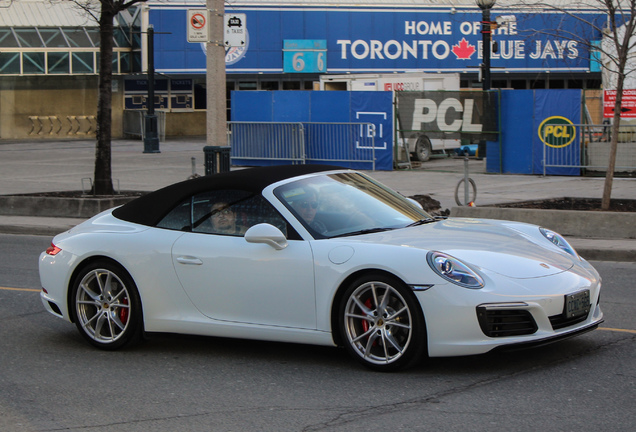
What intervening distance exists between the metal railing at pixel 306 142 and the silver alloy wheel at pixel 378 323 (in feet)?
57.7

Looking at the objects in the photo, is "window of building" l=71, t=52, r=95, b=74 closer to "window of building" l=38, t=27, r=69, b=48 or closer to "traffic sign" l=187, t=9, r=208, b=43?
"window of building" l=38, t=27, r=69, b=48

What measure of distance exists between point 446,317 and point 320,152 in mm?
18650

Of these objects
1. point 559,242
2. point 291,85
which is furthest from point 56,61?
point 559,242

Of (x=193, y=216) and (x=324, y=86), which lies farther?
(x=324, y=86)

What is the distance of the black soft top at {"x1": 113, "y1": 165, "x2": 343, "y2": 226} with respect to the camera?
6.43m

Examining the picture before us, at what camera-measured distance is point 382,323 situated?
566cm

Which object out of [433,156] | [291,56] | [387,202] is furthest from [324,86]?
[387,202]

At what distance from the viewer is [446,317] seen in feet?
17.9

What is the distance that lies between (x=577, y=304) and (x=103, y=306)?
342cm

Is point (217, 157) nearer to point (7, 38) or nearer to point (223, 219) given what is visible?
point (223, 219)

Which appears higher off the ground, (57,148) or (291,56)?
(291,56)

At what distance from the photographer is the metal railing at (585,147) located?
20562 millimetres

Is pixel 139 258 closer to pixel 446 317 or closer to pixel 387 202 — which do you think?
pixel 387 202

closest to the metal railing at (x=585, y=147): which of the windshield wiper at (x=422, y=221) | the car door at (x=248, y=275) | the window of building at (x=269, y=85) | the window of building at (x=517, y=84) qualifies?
the windshield wiper at (x=422, y=221)
